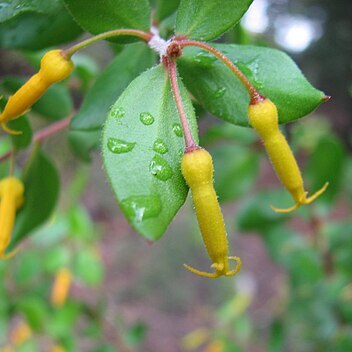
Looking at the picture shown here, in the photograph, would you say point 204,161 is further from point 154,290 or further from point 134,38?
point 154,290

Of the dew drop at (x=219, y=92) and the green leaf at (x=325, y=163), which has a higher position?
the dew drop at (x=219, y=92)

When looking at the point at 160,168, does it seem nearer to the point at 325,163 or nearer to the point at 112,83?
the point at 112,83

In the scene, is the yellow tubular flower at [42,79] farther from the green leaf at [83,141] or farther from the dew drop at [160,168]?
the green leaf at [83,141]

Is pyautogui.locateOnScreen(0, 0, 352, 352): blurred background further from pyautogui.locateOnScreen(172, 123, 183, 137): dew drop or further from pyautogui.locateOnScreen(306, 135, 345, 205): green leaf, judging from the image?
pyautogui.locateOnScreen(172, 123, 183, 137): dew drop

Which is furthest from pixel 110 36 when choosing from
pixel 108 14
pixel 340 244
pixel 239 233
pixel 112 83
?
pixel 239 233

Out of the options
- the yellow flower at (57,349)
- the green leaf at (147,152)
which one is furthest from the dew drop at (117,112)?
the yellow flower at (57,349)
